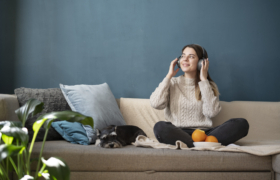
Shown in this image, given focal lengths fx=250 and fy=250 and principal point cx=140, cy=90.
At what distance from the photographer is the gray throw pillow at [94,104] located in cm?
193

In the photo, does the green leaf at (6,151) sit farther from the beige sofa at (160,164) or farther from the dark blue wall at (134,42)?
the dark blue wall at (134,42)

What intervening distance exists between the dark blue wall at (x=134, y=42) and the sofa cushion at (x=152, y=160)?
1.06m

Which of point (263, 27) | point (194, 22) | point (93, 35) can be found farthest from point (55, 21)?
point (263, 27)

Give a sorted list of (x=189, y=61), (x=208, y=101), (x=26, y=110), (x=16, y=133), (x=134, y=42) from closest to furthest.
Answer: (x=16, y=133), (x=26, y=110), (x=208, y=101), (x=189, y=61), (x=134, y=42)

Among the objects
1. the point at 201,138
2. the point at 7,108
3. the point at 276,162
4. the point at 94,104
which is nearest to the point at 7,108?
the point at 7,108

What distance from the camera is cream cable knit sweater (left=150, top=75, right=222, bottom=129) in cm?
196

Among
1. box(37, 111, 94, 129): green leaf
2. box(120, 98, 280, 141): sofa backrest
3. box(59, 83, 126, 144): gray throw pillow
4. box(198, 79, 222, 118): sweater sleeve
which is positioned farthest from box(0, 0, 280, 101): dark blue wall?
box(37, 111, 94, 129): green leaf

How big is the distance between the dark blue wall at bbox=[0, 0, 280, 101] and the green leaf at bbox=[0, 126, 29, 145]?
54.8 inches

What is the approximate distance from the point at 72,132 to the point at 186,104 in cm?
91

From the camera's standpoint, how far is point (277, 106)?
233 cm

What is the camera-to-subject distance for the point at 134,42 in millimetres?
2523

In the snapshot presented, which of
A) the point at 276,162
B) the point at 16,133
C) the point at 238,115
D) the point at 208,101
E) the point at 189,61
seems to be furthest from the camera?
the point at 238,115

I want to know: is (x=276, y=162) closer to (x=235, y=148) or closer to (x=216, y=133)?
(x=235, y=148)

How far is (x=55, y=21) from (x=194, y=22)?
4.56 feet
